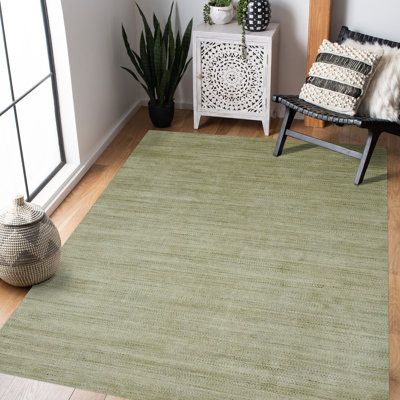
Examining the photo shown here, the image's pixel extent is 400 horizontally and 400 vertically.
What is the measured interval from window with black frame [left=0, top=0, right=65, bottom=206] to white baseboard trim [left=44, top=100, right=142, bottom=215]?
9 cm

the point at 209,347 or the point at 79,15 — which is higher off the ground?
the point at 79,15

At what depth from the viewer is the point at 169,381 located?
256 centimetres

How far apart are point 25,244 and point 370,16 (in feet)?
8.47

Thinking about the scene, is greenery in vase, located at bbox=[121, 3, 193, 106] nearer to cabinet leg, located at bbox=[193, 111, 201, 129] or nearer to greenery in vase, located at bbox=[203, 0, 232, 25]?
greenery in vase, located at bbox=[203, 0, 232, 25]

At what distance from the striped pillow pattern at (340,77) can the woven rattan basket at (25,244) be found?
68.0 inches

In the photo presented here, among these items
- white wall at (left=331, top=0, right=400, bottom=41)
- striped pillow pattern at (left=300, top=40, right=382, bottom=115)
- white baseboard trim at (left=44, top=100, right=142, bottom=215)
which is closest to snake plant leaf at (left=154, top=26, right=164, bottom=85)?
white baseboard trim at (left=44, top=100, right=142, bottom=215)

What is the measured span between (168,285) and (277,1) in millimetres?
2195

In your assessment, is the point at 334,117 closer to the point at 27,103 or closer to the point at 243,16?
the point at 243,16

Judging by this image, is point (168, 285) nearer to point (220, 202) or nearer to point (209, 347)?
point (209, 347)

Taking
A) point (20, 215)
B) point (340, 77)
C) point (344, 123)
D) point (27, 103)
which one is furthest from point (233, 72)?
point (20, 215)

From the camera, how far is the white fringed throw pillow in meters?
3.87

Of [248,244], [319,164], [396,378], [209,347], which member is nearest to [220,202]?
[248,244]

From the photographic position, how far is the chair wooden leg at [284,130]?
13.5 ft

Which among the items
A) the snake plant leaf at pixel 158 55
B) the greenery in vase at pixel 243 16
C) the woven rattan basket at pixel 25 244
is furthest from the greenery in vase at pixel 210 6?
the woven rattan basket at pixel 25 244
